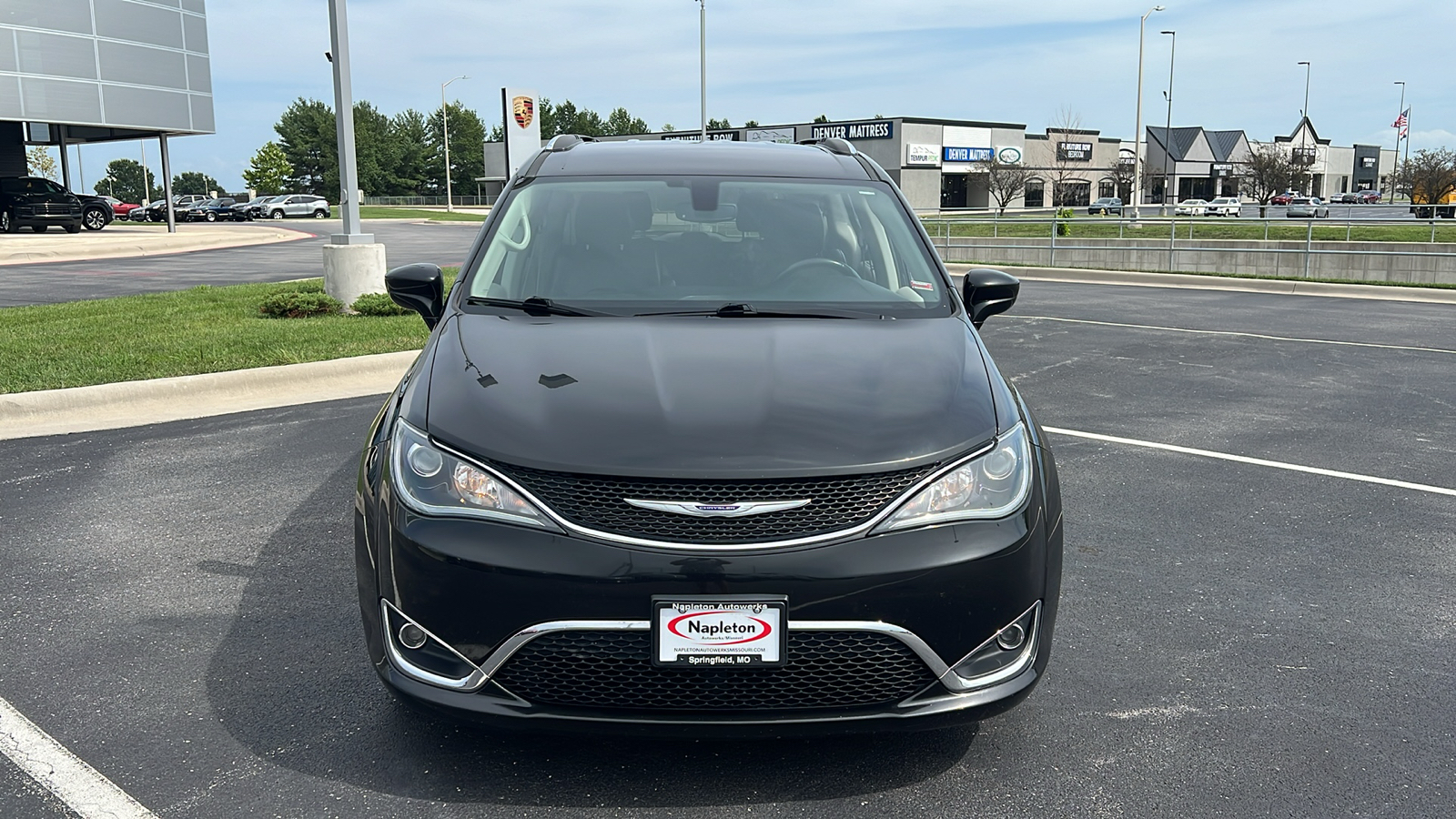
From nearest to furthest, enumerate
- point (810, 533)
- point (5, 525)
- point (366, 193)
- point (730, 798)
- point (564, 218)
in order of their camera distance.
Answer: point (810, 533)
point (730, 798)
point (564, 218)
point (5, 525)
point (366, 193)

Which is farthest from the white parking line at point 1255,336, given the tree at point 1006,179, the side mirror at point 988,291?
the tree at point 1006,179

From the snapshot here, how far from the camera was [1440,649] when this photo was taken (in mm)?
3922

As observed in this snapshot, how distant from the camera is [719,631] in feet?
8.77

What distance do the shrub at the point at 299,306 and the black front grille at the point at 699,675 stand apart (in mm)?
10176

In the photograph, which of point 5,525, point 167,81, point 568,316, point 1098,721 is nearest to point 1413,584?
point 1098,721

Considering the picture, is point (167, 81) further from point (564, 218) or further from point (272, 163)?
point (272, 163)

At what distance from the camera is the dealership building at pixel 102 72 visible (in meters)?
31.6

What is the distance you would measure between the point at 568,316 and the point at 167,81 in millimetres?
37388

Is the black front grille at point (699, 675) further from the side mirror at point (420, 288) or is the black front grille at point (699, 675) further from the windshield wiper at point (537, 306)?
the side mirror at point (420, 288)

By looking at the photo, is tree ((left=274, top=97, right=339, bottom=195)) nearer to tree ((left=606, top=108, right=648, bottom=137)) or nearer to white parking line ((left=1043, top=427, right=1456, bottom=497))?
tree ((left=606, top=108, right=648, bottom=137))

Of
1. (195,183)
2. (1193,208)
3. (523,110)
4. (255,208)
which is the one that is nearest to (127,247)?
(523,110)

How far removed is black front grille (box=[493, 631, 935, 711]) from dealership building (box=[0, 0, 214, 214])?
35.6m

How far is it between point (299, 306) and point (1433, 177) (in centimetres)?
6120

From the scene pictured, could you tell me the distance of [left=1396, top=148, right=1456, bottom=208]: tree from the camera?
185ft
